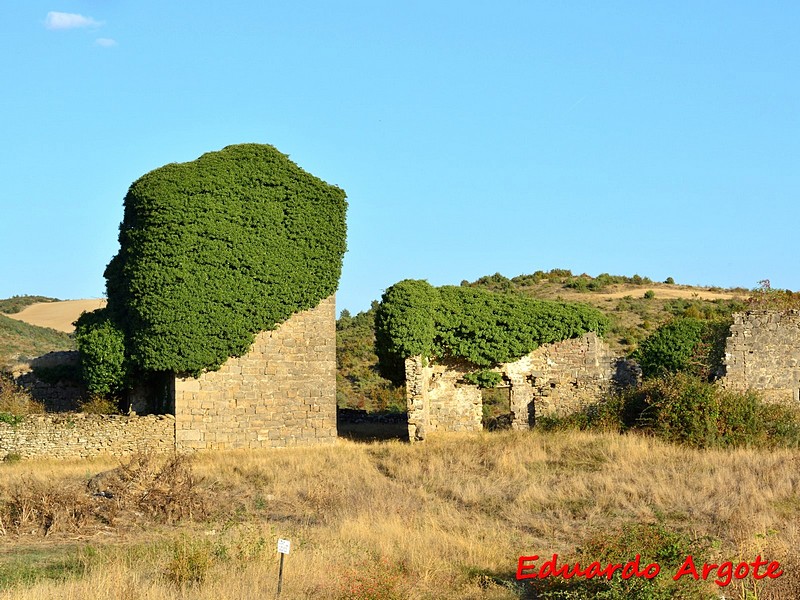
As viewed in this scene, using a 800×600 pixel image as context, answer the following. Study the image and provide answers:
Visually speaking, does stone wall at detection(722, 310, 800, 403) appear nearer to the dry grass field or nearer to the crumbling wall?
the dry grass field

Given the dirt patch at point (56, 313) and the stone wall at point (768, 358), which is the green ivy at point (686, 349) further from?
the dirt patch at point (56, 313)

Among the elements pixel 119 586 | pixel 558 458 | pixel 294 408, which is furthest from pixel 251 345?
pixel 119 586

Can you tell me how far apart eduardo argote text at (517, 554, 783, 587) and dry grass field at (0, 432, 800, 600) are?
137 millimetres

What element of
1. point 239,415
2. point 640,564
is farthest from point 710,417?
point 640,564

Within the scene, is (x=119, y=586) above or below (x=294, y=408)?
below

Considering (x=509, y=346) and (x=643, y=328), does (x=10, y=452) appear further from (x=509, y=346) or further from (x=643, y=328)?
(x=643, y=328)

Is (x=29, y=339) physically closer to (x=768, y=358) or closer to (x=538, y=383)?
(x=538, y=383)

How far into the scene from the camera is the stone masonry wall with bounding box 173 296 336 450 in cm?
2398

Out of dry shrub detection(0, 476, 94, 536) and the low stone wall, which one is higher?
the low stone wall

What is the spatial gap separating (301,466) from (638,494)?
731 cm

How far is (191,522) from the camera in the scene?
15.6 m

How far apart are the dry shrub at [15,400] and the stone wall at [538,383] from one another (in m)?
10.4

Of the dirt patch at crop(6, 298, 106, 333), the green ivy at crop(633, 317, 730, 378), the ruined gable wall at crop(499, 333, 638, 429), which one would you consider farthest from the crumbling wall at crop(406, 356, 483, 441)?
the dirt patch at crop(6, 298, 106, 333)

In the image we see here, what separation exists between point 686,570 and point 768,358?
47.7 ft
